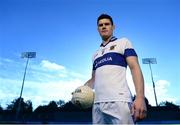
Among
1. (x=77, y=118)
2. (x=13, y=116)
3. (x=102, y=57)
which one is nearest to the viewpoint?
(x=102, y=57)

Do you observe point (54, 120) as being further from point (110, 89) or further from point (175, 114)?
point (110, 89)

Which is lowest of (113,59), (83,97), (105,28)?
(83,97)

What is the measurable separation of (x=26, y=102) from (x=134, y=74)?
85658 mm

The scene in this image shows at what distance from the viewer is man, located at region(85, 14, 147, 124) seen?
9.16ft

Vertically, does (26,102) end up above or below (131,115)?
above

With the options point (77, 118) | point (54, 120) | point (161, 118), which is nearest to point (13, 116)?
point (54, 120)

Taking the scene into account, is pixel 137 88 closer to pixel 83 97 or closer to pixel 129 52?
pixel 129 52

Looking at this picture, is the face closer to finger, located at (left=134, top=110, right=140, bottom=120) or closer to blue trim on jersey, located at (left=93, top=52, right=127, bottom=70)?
blue trim on jersey, located at (left=93, top=52, right=127, bottom=70)

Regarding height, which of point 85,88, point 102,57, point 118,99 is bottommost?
point 118,99

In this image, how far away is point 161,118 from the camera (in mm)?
33188

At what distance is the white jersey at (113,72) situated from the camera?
117 inches

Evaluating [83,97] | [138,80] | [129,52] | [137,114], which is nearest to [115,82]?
[138,80]

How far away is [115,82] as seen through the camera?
3.03 m

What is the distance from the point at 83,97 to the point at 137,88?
0.97 metres
